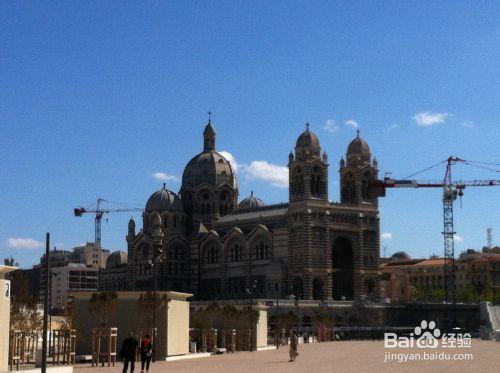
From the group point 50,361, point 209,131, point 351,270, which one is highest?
point 209,131

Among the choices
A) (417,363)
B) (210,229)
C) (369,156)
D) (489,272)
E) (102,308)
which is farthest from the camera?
(489,272)

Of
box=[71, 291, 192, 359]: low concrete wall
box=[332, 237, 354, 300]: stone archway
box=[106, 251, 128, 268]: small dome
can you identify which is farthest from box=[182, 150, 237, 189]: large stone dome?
box=[71, 291, 192, 359]: low concrete wall

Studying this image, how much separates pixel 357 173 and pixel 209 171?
85.3ft

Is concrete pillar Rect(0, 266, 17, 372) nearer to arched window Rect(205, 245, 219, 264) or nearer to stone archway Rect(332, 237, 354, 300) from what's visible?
stone archway Rect(332, 237, 354, 300)

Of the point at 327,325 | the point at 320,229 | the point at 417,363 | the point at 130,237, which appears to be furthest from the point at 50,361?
the point at 130,237

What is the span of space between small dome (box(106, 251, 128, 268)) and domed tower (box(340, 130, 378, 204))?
→ 1701 inches

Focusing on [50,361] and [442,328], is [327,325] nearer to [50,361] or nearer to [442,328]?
[442,328]

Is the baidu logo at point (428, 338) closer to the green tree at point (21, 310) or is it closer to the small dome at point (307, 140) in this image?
the green tree at point (21, 310)

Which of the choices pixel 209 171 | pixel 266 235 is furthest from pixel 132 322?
pixel 209 171

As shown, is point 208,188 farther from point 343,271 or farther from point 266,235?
point 343,271

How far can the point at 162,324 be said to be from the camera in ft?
179

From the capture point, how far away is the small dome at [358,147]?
13525 centimetres

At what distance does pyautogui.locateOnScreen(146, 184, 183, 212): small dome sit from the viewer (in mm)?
147000

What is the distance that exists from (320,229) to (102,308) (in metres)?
76.0
